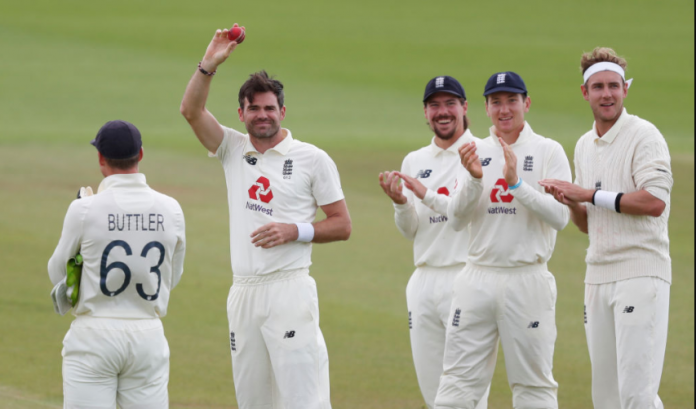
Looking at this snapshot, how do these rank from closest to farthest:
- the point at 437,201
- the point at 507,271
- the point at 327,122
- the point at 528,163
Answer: the point at 507,271 < the point at 528,163 < the point at 437,201 < the point at 327,122

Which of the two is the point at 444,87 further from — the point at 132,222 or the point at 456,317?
the point at 132,222

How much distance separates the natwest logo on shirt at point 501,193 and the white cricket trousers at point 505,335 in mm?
403

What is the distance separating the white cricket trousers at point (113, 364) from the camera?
13.7ft

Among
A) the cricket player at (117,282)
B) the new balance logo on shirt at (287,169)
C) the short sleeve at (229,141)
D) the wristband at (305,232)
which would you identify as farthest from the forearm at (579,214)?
the cricket player at (117,282)

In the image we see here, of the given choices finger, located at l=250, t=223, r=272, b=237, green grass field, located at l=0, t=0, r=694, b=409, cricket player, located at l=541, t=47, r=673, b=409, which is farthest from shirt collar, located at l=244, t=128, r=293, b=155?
green grass field, located at l=0, t=0, r=694, b=409

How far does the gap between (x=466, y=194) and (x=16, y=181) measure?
442 inches

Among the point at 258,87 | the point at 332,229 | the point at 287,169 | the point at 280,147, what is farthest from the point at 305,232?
the point at 258,87

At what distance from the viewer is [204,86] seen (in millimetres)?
4965

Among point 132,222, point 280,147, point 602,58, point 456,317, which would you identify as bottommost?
point 456,317

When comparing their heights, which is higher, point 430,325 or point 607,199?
point 607,199

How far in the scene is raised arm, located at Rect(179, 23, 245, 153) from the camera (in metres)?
4.88

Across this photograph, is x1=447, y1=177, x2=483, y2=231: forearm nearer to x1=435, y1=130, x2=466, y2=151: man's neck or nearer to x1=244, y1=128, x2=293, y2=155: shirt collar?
x1=435, y1=130, x2=466, y2=151: man's neck

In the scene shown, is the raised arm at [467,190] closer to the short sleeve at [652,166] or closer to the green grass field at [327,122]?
the short sleeve at [652,166]

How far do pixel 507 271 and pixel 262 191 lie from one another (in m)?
1.48
